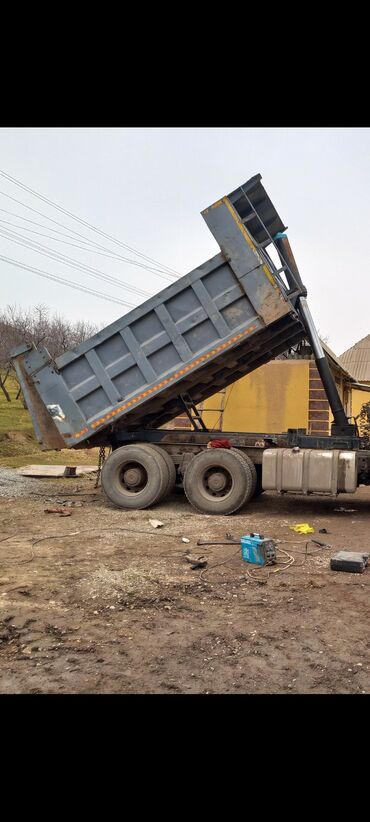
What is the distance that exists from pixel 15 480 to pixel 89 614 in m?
8.22

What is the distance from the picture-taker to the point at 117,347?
30.0 feet

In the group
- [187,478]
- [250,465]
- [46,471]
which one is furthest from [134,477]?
[46,471]

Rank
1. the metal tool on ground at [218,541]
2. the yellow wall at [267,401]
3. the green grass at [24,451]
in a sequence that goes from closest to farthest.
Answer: the metal tool on ground at [218,541]
the yellow wall at [267,401]
the green grass at [24,451]

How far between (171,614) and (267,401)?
32.8 ft

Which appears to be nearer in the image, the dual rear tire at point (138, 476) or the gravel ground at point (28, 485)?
the dual rear tire at point (138, 476)

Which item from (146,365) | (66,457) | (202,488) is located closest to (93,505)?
(202,488)

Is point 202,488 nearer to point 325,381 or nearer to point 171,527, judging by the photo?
point 171,527

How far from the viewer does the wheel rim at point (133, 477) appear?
31.2 ft

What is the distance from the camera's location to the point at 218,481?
9172 millimetres

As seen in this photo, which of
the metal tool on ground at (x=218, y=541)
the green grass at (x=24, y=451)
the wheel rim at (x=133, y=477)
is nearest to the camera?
the metal tool on ground at (x=218, y=541)

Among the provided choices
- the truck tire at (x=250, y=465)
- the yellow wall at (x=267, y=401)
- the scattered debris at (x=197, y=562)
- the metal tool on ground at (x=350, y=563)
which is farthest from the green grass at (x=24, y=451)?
the metal tool on ground at (x=350, y=563)

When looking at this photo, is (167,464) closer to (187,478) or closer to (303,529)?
(187,478)

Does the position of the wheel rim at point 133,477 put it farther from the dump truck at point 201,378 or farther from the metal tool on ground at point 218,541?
the metal tool on ground at point 218,541

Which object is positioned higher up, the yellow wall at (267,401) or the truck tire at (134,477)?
the yellow wall at (267,401)
